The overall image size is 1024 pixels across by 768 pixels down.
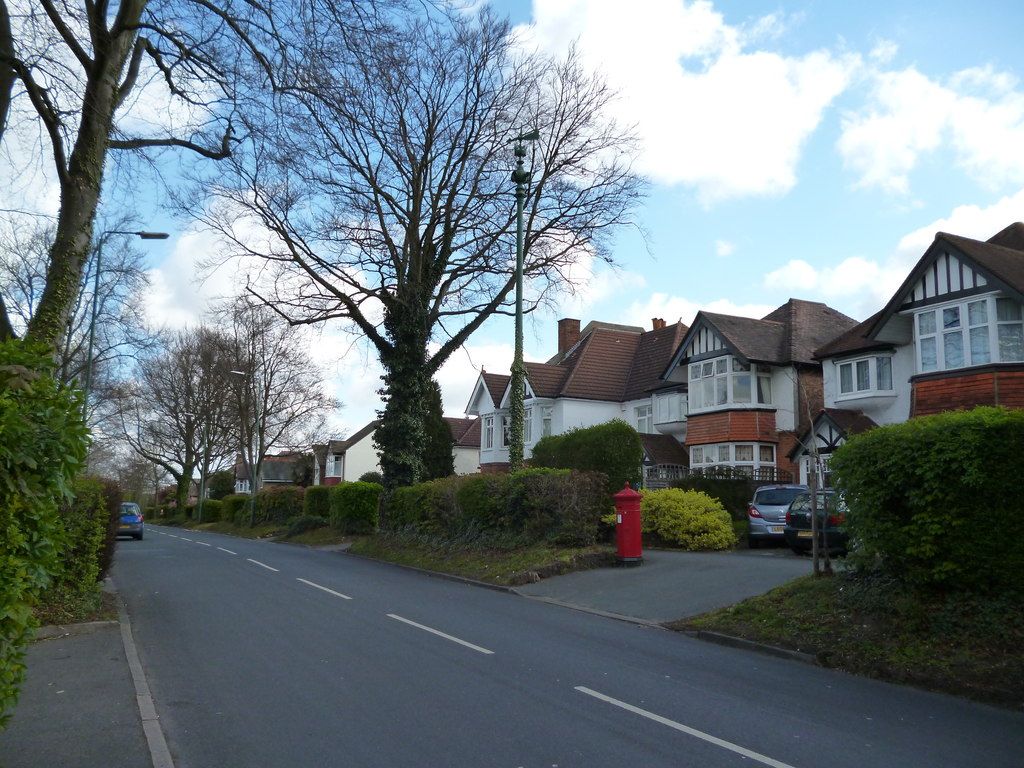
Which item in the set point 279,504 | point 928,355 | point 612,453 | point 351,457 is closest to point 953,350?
point 928,355

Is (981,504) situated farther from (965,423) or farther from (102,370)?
(102,370)

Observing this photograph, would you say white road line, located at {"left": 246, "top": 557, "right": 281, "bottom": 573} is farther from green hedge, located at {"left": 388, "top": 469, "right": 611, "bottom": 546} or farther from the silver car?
the silver car

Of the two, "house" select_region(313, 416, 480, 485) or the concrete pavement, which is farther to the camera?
"house" select_region(313, 416, 480, 485)

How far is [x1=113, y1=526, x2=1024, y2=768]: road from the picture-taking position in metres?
5.92

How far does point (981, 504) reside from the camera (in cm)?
900

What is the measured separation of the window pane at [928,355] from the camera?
1025 inches

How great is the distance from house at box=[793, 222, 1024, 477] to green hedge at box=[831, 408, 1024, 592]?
596 inches

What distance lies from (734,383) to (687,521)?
13.2 m


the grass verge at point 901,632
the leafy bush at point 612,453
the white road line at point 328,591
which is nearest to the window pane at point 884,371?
the leafy bush at point 612,453

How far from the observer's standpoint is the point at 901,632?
928cm

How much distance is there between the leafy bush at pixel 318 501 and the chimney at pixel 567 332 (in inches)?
806

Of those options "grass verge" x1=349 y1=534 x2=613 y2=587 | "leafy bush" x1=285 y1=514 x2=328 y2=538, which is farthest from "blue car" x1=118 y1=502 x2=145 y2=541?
"grass verge" x1=349 y1=534 x2=613 y2=587

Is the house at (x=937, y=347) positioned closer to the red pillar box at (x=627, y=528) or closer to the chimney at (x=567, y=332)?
the red pillar box at (x=627, y=528)

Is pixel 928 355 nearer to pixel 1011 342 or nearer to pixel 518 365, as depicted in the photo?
pixel 1011 342
